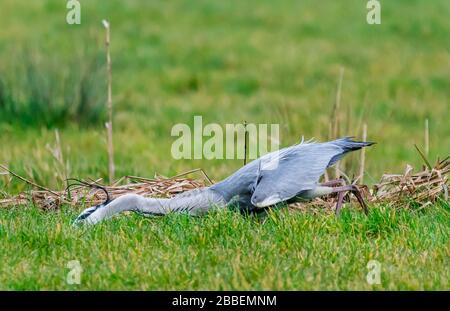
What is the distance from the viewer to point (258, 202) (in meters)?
5.80

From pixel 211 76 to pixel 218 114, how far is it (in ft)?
6.04

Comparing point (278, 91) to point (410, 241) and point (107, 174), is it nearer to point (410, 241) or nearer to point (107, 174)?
point (107, 174)

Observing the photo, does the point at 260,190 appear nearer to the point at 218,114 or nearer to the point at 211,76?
the point at 218,114

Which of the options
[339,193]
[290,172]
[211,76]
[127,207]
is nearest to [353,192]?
[339,193]

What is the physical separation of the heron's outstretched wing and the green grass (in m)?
0.14

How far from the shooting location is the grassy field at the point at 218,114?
5.32m

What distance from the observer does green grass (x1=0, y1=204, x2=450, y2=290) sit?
5137mm

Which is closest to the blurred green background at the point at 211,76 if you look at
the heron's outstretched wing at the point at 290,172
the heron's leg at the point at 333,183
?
the heron's leg at the point at 333,183

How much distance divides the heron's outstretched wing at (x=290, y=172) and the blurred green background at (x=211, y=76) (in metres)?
1.80

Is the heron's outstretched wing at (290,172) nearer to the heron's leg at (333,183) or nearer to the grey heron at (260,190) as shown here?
the grey heron at (260,190)

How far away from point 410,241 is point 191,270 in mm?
1229

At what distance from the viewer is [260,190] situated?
5.84 meters
